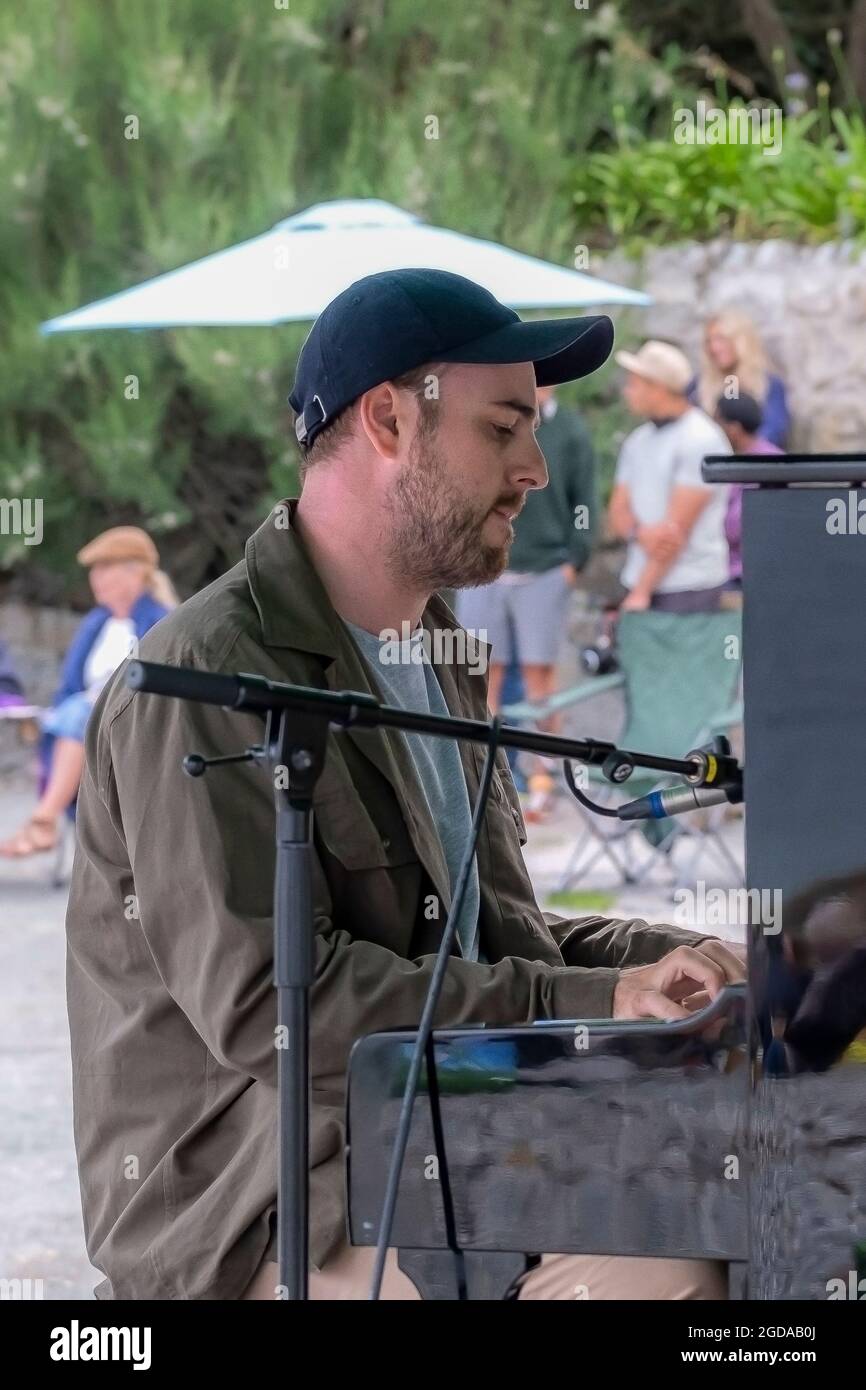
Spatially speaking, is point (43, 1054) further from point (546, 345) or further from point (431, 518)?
point (546, 345)

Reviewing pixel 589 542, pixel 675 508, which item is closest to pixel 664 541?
pixel 675 508

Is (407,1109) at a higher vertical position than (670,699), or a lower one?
lower

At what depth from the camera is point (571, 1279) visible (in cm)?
207

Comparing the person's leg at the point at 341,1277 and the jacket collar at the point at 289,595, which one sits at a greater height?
the jacket collar at the point at 289,595

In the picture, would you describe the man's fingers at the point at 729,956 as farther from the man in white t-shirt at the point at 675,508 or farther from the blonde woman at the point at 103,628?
the man in white t-shirt at the point at 675,508

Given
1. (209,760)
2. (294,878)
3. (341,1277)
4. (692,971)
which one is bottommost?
(341,1277)

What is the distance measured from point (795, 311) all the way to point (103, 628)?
5039mm

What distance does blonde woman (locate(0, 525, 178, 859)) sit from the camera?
7.69 meters

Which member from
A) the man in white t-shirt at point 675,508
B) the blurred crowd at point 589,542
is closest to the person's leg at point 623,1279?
the blurred crowd at point 589,542

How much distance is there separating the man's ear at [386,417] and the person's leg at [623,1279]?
940 mm

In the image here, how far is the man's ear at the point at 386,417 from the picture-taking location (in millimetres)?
2396

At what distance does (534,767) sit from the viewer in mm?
9016

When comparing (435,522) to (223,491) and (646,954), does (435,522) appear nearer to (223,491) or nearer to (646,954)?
(646,954)

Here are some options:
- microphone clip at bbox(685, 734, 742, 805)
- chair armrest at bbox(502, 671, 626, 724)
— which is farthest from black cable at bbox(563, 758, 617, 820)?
chair armrest at bbox(502, 671, 626, 724)
